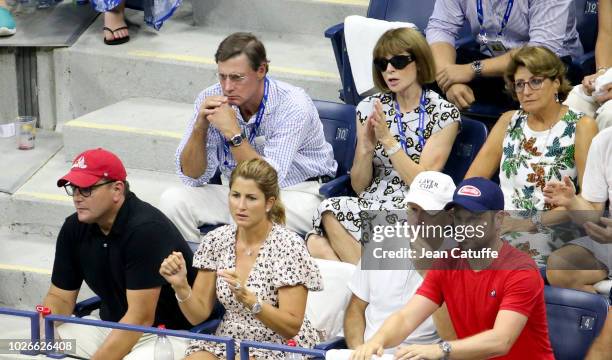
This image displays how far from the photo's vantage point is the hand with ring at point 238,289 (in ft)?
13.8

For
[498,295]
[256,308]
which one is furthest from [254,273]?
[498,295]

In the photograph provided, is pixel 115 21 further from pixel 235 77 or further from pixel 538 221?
pixel 538 221

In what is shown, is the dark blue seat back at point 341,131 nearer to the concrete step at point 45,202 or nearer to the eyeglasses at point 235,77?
the eyeglasses at point 235,77

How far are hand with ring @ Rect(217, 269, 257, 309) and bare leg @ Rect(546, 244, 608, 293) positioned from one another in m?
1.26

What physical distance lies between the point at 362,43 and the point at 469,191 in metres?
1.89

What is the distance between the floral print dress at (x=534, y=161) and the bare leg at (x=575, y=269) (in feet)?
0.57

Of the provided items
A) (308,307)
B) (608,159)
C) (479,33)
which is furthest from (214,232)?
(479,33)

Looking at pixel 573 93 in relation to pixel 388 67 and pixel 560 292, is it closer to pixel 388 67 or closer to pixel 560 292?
pixel 388 67

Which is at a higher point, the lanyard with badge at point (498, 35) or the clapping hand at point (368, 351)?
the lanyard with badge at point (498, 35)

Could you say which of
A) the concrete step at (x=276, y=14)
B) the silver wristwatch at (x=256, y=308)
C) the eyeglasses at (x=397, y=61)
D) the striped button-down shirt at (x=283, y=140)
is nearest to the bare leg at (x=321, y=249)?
the striped button-down shirt at (x=283, y=140)

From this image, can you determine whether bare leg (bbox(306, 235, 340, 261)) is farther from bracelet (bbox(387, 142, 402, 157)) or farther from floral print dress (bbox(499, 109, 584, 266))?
floral print dress (bbox(499, 109, 584, 266))

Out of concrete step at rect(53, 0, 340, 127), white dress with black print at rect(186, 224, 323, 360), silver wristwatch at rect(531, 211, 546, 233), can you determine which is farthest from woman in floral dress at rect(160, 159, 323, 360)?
concrete step at rect(53, 0, 340, 127)

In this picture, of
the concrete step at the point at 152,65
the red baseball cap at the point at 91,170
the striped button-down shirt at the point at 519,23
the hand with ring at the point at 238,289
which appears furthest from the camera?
the concrete step at the point at 152,65

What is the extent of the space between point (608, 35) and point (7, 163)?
3282mm
